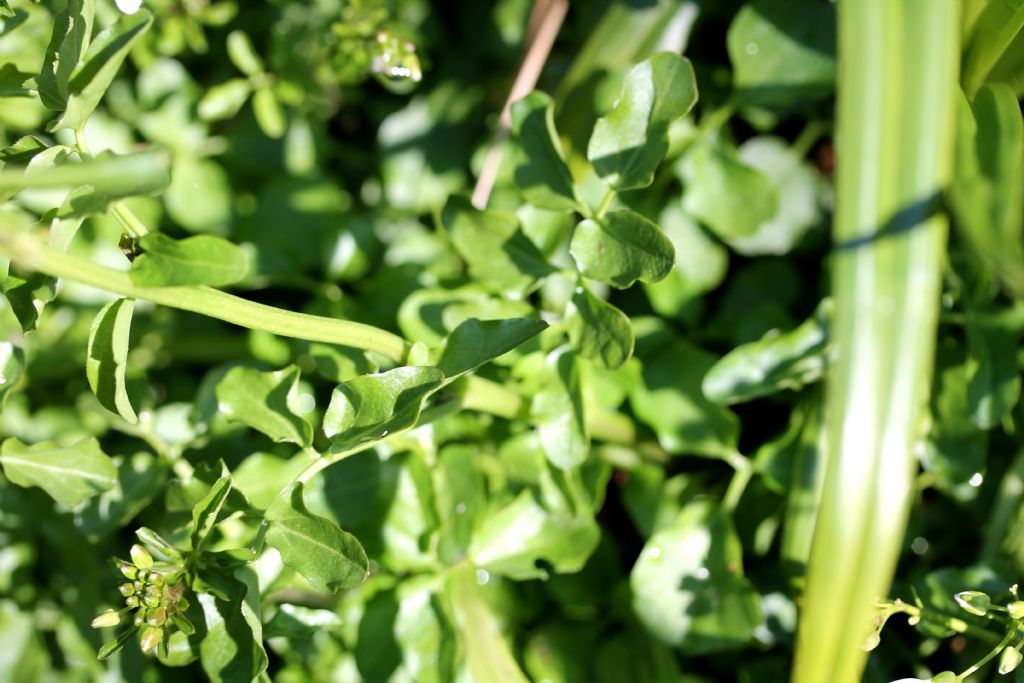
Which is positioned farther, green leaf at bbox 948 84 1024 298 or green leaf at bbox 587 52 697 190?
green leaf at bbox 587 52 697 190

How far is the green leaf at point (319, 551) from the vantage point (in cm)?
73

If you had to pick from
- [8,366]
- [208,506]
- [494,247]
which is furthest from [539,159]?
[8,366]

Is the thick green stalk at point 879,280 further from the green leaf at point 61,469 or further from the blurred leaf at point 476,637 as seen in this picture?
the green leaf at point 61,469

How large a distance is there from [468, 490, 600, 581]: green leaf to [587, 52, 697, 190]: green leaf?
383 millimetres

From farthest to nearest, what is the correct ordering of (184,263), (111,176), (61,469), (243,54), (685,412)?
(243,54)
(685,412)
(61,469)
(184,263)
(111,176)

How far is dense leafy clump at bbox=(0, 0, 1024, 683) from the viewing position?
0.72m

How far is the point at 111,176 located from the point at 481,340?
0.33 meters

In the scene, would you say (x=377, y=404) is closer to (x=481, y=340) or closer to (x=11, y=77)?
(x=481, y=340)

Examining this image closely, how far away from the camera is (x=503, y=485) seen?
1094mm

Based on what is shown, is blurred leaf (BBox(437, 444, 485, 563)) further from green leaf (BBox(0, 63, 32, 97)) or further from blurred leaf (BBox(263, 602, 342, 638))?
green leaf (BBox(0, 63, 32, 97))

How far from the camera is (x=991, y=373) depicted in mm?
965

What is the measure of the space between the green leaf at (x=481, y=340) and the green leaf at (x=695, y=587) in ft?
1.31

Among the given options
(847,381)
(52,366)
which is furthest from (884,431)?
(52,366)

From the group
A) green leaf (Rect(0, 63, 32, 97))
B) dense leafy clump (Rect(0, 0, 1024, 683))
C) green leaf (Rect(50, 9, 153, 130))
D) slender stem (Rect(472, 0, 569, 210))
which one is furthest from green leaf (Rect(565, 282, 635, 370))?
green leaf (Rect(0, 63, 32, 97))
